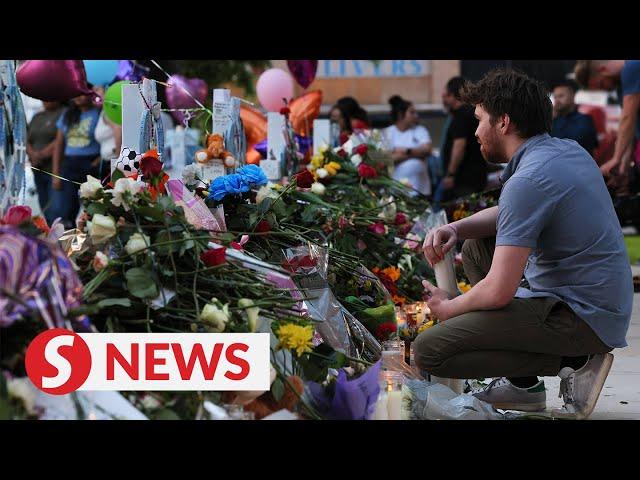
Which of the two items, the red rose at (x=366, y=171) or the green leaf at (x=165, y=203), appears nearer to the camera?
the green leaf at (x=165, y=203)

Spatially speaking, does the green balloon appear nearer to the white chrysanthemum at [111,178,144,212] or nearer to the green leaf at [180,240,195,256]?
the white chrysanthemum at [111,178,144,212]

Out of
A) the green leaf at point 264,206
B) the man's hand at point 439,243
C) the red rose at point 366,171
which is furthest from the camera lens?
the red rose at point 366,171

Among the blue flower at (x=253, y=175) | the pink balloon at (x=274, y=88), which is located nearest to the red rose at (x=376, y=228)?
the blue flower at (x=253, y=175)

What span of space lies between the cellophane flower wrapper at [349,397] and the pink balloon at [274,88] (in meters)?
5.48

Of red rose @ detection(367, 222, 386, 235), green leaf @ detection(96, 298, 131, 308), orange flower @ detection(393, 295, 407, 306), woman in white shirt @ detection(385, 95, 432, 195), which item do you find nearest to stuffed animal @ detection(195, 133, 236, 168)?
red rose @ detection(367, 222, 386, 235)

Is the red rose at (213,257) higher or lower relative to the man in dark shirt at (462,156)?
higher

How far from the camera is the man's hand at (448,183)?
9531mm

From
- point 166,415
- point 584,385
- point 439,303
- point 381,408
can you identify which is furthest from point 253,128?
point 166,415

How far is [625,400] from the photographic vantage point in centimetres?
420

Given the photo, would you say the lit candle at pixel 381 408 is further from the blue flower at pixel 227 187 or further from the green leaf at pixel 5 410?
the blue flower at pixel 227 187

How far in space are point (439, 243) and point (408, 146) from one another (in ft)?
22.3

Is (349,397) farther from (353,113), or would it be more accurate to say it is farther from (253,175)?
(353,113)
